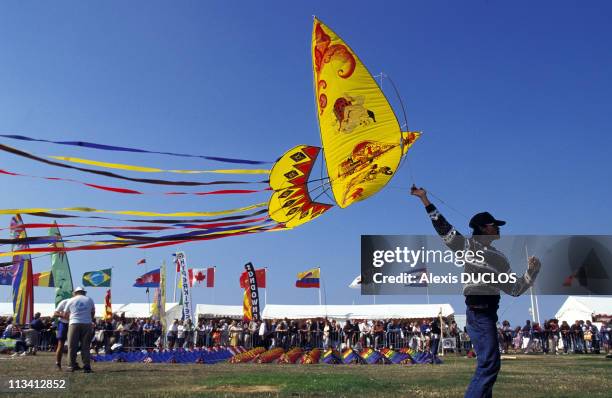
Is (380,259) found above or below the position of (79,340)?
above

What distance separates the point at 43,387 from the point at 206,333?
20.7m

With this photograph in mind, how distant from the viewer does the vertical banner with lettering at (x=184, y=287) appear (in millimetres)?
30852

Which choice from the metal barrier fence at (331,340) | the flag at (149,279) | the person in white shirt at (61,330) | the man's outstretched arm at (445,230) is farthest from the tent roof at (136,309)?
A: the man's outstretched arm at (445,230)

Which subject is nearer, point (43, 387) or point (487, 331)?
point (487, 331)

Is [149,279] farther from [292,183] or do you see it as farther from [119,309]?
[292,183]

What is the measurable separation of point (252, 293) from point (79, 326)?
64.9 ft

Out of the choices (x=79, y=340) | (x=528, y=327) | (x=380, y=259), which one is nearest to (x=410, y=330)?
(x=528, y=327)

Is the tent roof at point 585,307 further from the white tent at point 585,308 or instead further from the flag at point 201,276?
the flag at point 201,276

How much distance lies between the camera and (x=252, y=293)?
30969 mm

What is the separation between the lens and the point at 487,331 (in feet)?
17.4

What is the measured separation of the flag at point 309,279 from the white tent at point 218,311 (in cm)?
571

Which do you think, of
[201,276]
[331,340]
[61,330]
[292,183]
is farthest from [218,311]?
[292,183]

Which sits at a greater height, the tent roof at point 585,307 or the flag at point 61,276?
the flag at point 61,276

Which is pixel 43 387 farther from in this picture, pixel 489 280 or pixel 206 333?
pixel 206 333
